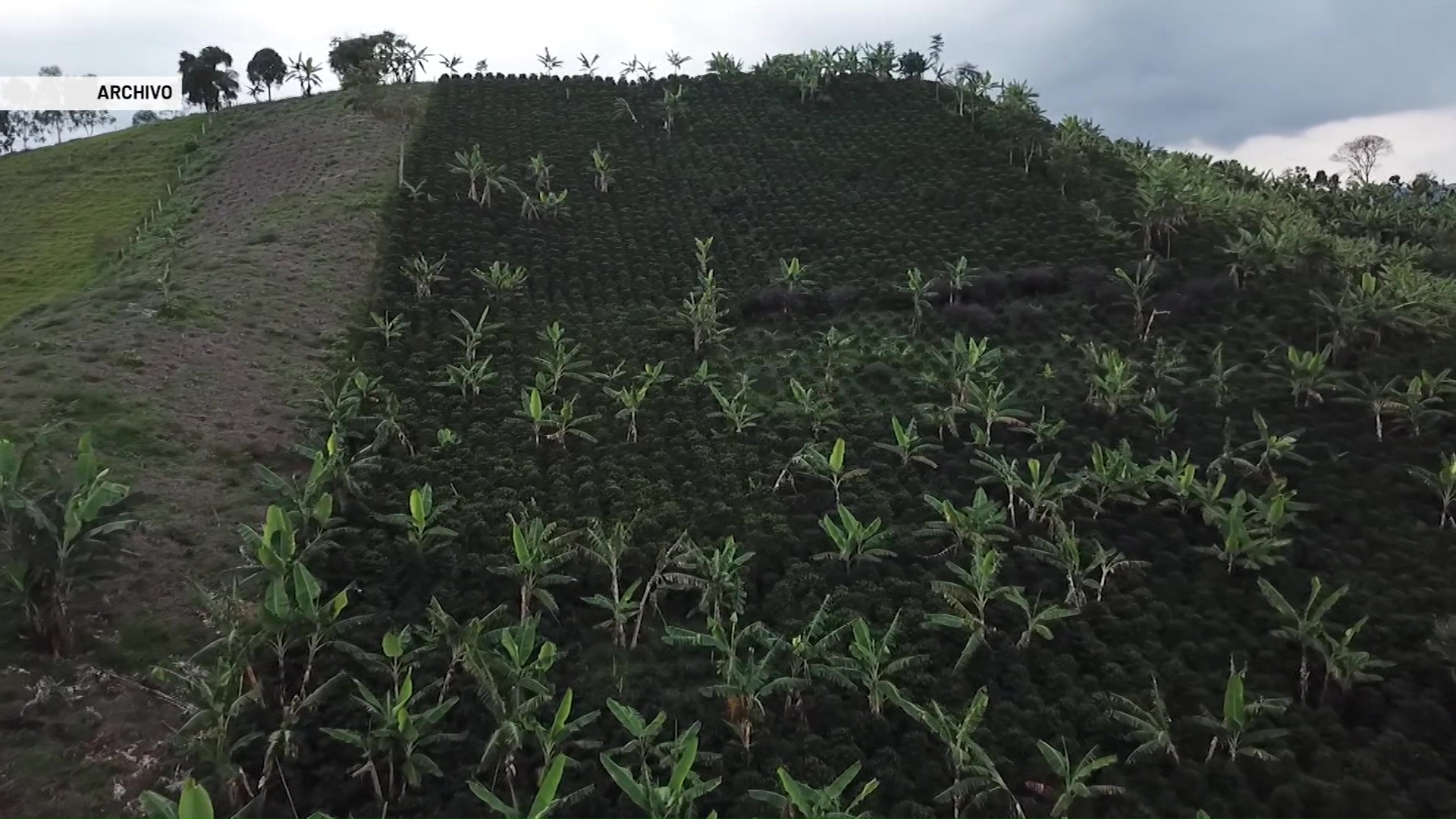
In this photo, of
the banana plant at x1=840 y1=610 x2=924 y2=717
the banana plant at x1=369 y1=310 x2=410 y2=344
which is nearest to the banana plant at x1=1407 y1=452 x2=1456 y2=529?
the banana plant at x1=840 y1=610 x2=924 y2=717

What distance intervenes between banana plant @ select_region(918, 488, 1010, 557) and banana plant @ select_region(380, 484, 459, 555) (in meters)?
5.91

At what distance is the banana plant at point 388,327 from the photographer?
645 inches

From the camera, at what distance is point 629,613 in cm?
938

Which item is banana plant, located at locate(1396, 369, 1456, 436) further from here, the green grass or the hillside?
the green grass

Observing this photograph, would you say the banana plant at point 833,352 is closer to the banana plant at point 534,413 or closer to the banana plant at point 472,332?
the banana plant at point 534,413

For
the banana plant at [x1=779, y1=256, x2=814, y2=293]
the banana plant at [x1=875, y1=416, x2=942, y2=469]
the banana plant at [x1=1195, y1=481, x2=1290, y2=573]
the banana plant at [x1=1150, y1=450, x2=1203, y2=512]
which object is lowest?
the banana plant at [x1=1195, y1=481, x2=1290, y2=573]

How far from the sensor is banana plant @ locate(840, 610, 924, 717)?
804 cm

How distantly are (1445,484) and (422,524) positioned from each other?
492 inches

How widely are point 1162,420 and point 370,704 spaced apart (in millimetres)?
11261

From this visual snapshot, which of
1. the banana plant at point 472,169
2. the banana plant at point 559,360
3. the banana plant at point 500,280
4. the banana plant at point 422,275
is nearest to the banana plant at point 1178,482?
the banana plant at point 559,360

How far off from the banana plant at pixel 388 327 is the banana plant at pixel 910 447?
31.6ft

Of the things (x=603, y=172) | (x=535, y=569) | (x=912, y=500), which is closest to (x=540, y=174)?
(x=603, y=172)

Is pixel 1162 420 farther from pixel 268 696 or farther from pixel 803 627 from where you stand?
pixel 268 696

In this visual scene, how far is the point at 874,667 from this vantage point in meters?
8.11
